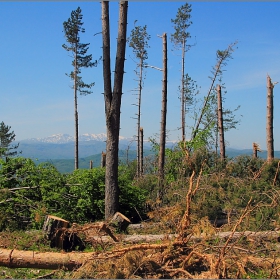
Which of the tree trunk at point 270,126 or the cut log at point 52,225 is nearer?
the cut log at point 52,225

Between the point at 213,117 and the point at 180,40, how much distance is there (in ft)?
19.5

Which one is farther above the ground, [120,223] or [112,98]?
[112,98]

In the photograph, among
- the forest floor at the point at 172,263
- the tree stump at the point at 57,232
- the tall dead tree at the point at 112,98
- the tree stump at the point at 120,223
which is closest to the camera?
the forest floor at the point at 172,263

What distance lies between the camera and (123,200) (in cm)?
1017

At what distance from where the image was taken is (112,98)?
972cm

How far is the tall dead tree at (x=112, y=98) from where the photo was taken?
31.4 ft

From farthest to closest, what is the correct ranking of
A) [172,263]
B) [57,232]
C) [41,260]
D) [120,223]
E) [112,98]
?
[112,98], [120,223], [57,232], [41,260], [172,263]

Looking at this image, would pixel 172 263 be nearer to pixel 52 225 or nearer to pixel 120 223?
pixel 52 225

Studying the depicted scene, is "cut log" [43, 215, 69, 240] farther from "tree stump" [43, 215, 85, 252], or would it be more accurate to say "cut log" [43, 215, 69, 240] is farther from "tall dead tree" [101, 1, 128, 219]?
"tall dead tree" [101, 1, 128, 219]

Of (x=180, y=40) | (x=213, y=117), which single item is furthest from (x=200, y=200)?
(x=180, y=40)

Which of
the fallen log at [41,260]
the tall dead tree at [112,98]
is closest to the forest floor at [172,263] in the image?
the fallen log at [41,260]

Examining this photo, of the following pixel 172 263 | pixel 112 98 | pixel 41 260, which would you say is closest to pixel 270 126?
pixel 112 98

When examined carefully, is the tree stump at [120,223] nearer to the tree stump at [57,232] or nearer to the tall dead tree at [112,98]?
the tall dead tree at [112,98]

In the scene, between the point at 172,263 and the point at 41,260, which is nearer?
the point at 172,263
